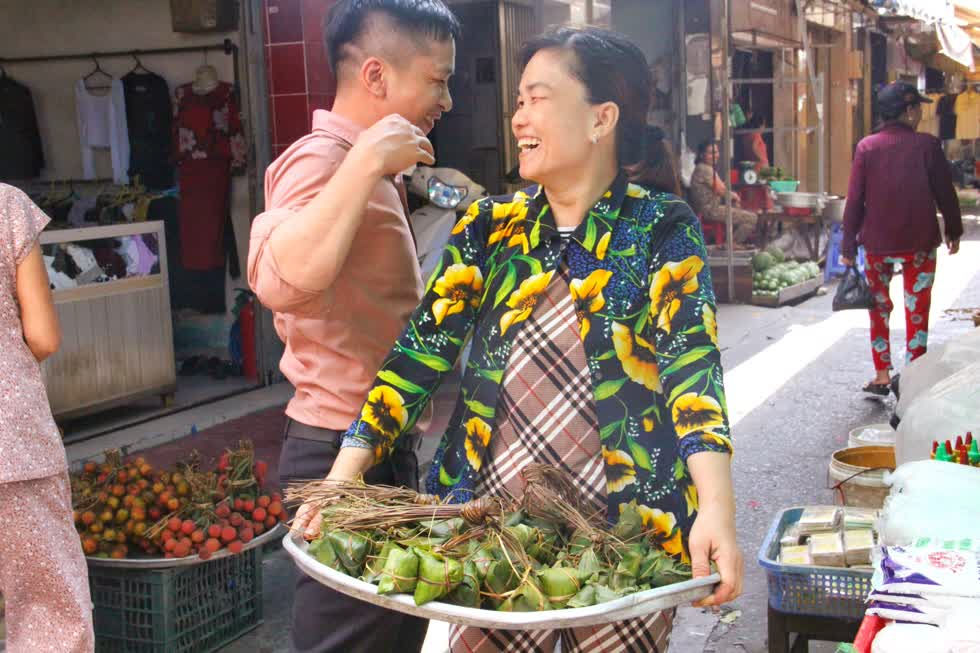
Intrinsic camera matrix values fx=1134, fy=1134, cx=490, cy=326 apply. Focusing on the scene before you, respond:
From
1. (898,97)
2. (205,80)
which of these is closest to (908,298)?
(898,97)

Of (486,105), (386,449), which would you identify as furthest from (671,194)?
(486,105)

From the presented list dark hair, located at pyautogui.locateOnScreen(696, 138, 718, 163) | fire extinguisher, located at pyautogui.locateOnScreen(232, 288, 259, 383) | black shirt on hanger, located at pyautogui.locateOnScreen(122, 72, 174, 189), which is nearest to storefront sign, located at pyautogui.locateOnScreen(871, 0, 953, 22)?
dark hair, located at pyautogui.locateOnScreen(696, 138, 718, 163)

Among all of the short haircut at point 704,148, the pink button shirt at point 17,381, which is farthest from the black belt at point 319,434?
the short haircut at point 704,148

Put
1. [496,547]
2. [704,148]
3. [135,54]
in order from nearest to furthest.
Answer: [496,547] < [135,54] < [704,148]

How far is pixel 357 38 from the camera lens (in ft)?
9.05

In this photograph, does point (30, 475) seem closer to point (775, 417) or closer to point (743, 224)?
point (775, 417)

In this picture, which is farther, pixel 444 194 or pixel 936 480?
pixel 444 194

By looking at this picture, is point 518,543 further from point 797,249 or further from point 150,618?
point 797,249

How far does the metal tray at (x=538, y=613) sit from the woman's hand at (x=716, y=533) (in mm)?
26

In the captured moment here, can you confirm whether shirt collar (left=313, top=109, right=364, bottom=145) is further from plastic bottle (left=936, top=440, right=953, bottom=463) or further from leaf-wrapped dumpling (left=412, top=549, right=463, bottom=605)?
plastic bottle (left=936, top=440, right=953, bottom=463)

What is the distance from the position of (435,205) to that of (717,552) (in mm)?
6403

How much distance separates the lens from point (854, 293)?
317 inches

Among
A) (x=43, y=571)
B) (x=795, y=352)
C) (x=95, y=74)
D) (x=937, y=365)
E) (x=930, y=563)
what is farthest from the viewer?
(x=795, y=352)

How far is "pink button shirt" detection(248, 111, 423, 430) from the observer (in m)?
2.71
